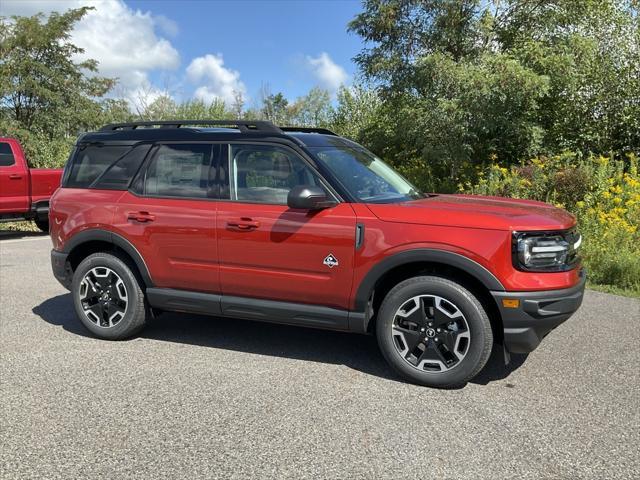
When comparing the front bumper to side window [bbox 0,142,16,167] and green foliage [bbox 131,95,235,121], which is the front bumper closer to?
side window [bbox 0,142,16,167]

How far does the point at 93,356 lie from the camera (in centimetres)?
455

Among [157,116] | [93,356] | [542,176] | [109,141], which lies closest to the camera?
[93,356]

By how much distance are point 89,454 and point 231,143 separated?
254 cm

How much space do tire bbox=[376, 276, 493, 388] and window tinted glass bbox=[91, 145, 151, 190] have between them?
249 cm

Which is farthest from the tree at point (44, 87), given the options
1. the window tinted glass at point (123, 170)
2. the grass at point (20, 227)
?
the window tinted glass at point (123, 170)

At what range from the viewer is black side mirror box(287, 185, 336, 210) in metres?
3.96

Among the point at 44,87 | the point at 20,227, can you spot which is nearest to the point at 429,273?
the point at 20,227

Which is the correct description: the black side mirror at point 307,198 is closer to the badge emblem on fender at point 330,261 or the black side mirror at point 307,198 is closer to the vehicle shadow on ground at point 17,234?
the badge emblem on fender at point 330,261

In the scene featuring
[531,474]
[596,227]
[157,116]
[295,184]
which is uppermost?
[157,116]

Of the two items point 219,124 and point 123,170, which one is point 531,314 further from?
point 123,170

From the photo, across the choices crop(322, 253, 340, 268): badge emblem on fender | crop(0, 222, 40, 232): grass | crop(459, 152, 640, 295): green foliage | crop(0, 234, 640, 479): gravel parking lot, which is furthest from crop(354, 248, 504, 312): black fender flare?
crop(0, 222, 40, 232): grass

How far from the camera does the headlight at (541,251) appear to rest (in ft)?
12.1

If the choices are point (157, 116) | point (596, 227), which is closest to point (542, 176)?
point (596, 227)

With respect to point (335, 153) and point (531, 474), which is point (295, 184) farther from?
point (531, 474)
